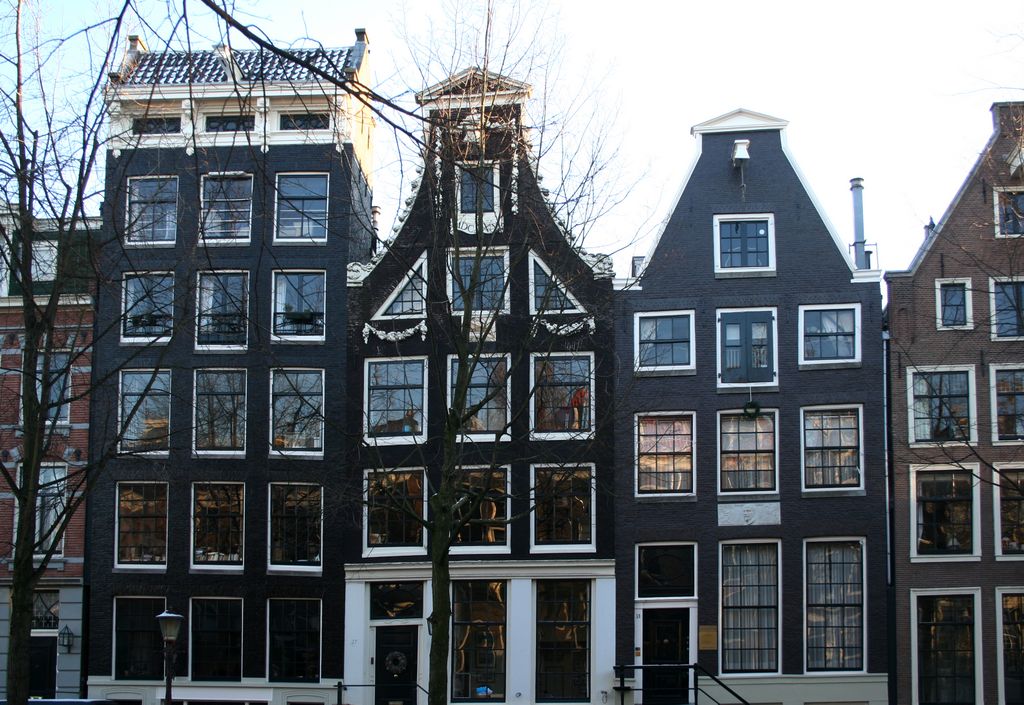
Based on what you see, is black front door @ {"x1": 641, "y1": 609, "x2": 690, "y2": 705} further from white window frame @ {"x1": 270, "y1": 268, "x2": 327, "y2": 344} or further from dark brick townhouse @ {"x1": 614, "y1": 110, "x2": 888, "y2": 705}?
white window frame @ {"x1": 270, "y1": 268, "x2": 327, "y2": 344}

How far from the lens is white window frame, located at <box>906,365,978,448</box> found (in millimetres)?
26094

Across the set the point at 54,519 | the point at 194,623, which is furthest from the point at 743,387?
the point at 54,519

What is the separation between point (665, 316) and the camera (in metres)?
27.0

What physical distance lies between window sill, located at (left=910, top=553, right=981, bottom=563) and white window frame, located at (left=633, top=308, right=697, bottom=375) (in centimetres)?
673

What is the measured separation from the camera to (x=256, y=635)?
89.2ft

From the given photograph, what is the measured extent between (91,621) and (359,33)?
17.2 metres

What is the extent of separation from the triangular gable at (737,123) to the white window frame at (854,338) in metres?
4.53

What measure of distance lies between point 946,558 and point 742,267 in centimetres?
828

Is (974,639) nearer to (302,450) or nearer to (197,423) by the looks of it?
(302,450)

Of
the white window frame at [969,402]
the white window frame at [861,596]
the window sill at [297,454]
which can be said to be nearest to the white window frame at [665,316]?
the white window frame at [861,596]

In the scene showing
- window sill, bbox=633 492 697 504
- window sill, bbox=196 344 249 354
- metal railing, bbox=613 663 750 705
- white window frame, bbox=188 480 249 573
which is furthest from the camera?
window sill, bbox=196 344 249 354

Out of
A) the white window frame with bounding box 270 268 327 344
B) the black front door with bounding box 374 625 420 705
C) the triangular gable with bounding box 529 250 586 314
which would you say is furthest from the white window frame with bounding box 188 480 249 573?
the triangular gable with bounding box 529 250 586 314

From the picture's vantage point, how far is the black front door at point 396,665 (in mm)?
26594

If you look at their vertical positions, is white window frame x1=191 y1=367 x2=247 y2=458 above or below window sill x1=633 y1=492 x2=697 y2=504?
above
